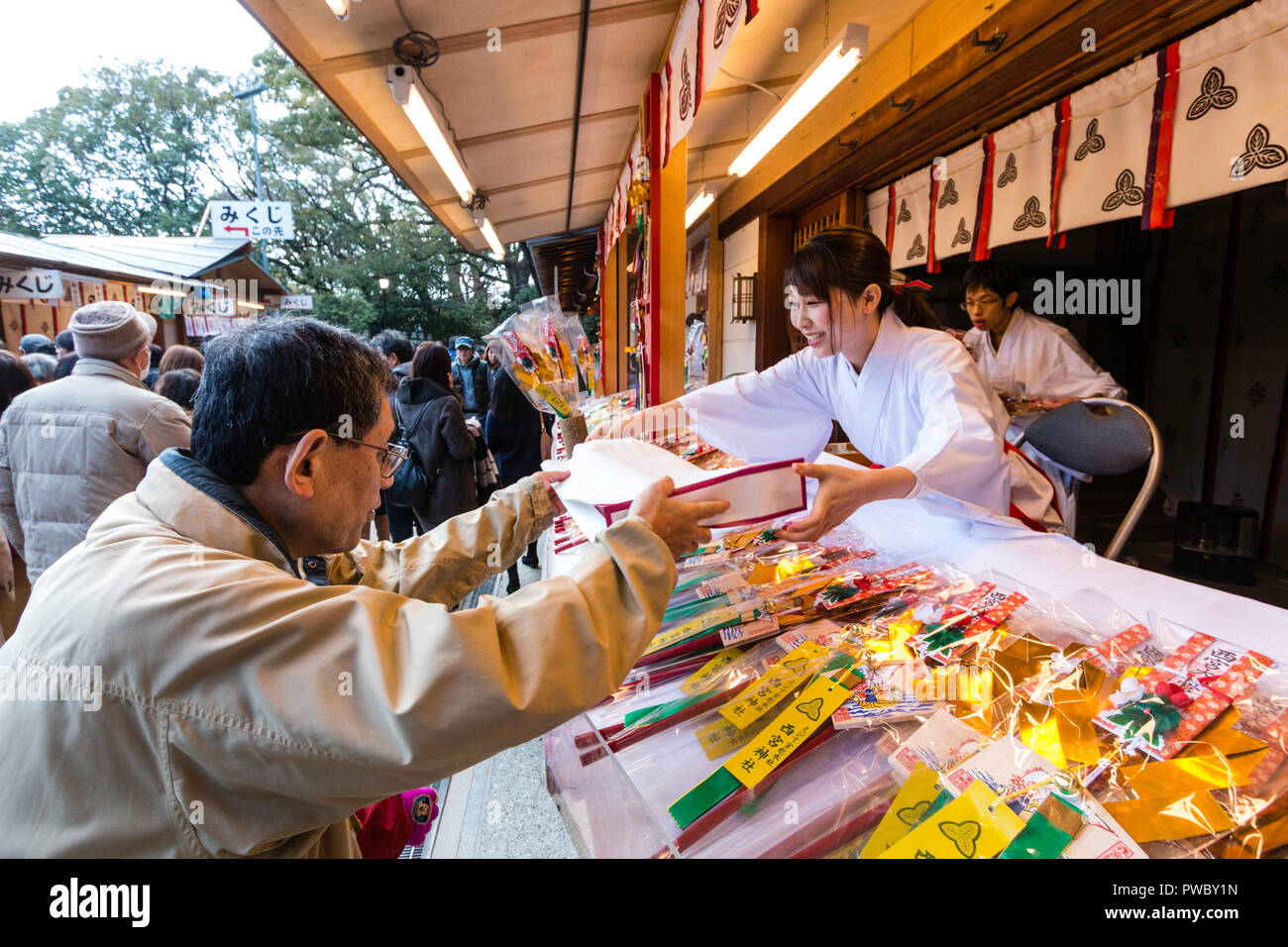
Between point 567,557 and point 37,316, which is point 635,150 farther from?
Result: point 37,316

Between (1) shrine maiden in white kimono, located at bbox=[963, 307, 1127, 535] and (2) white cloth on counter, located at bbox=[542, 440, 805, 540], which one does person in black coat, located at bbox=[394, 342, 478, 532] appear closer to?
(2) white cloth on counter, located at bbox=[542, 440, 805, 540]

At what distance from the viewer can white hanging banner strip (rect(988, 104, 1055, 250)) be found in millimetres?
3420

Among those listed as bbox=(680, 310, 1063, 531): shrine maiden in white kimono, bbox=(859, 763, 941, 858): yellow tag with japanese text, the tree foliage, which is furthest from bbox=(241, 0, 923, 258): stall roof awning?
the tree foliage

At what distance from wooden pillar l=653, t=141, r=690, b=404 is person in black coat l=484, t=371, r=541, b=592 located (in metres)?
1.10

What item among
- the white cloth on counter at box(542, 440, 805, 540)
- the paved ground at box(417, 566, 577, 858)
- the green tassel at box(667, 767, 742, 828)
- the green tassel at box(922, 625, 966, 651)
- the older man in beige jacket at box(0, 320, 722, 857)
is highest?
the white cloth on counter at box(542, 440, 805, 540)

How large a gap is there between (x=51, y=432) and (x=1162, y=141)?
16.2ft

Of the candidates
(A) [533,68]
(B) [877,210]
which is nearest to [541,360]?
(A) [533,68]

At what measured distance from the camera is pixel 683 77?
9.96 feet

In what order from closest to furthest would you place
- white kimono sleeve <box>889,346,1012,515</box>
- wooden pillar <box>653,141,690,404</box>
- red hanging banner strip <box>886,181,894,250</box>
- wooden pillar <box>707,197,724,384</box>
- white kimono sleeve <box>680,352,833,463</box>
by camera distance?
white kimono sleeve <box>889,346,1012,515</box> < white kimono sleeve <box>680,352,833,463</box> < wooden pillar <box>653,141,690,404</box> < red hanging banner strip <box>886,181,894,250</box> < wooden pillar <box>707,197,724,384</box>

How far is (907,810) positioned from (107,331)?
132 inches

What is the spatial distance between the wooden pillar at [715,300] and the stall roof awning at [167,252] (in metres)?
8.48

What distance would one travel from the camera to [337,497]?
1.05 metres

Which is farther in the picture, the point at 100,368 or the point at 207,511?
the point at 100,368

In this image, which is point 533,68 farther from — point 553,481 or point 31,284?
point 31,284
